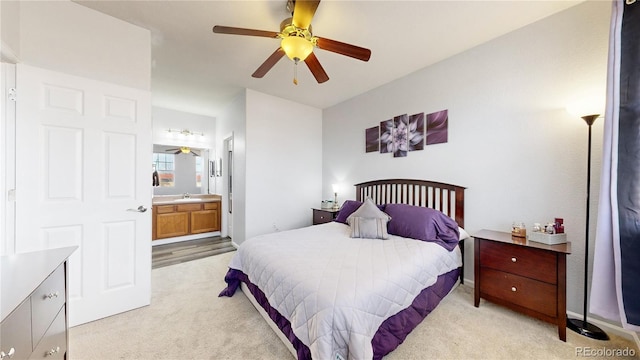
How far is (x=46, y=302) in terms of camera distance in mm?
1092

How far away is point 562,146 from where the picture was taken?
83.1 inches

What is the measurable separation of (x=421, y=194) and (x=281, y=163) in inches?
96.4

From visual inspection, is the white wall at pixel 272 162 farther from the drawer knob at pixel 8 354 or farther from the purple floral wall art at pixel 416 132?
the drawer knob at pixel 8 354

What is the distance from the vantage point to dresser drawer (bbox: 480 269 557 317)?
71.7 inches

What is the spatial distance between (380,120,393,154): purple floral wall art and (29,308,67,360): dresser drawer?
141 inches

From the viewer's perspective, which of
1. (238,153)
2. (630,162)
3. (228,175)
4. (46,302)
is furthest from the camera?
(228,175)

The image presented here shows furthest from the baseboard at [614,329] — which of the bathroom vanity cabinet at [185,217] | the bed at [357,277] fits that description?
the bathroom vanity cabinet at [185,217]

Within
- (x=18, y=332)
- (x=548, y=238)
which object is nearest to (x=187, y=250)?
Answer: (x=18, y=332)

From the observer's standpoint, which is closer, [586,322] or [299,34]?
Result: [299,34]

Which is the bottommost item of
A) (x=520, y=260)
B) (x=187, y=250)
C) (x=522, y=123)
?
(x=187, y=250)

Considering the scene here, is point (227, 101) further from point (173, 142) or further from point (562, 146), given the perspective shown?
point (562, 146)

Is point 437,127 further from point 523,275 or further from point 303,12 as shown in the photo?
point 303,12

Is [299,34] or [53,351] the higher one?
[299,34]

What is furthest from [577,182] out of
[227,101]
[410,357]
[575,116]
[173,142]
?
[173,142]
